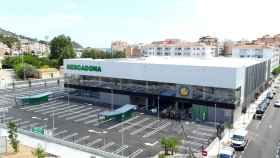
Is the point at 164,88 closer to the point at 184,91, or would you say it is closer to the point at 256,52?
the point at 184,91

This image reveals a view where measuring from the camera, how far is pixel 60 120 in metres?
38.1

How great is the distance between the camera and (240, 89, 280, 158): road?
2807cm

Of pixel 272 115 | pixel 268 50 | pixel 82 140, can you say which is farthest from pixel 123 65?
pixel 268 50

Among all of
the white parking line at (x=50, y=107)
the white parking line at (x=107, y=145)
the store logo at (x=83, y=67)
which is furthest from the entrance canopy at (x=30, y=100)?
the white parking line at (x=107, y=145)

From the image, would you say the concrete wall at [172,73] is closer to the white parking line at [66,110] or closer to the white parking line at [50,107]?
the white parking line at [66,110]

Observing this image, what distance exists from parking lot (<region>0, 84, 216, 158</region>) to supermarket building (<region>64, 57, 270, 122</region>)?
3631mm

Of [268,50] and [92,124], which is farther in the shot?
[268,50]

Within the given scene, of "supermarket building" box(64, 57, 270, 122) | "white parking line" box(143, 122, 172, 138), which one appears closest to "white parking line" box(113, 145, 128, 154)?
"white parking line" box(143, 122, 172, 138)

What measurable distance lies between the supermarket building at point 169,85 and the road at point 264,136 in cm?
342

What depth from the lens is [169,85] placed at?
42.7 m

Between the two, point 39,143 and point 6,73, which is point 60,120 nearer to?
point 39,143

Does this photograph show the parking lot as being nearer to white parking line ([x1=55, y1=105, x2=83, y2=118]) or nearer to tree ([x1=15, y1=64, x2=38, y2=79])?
white parking line ([x1=55, y1=105, x2=83, y2=118])

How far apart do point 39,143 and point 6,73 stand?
59555 mm

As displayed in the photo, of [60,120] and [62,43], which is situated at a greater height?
[62,43]
